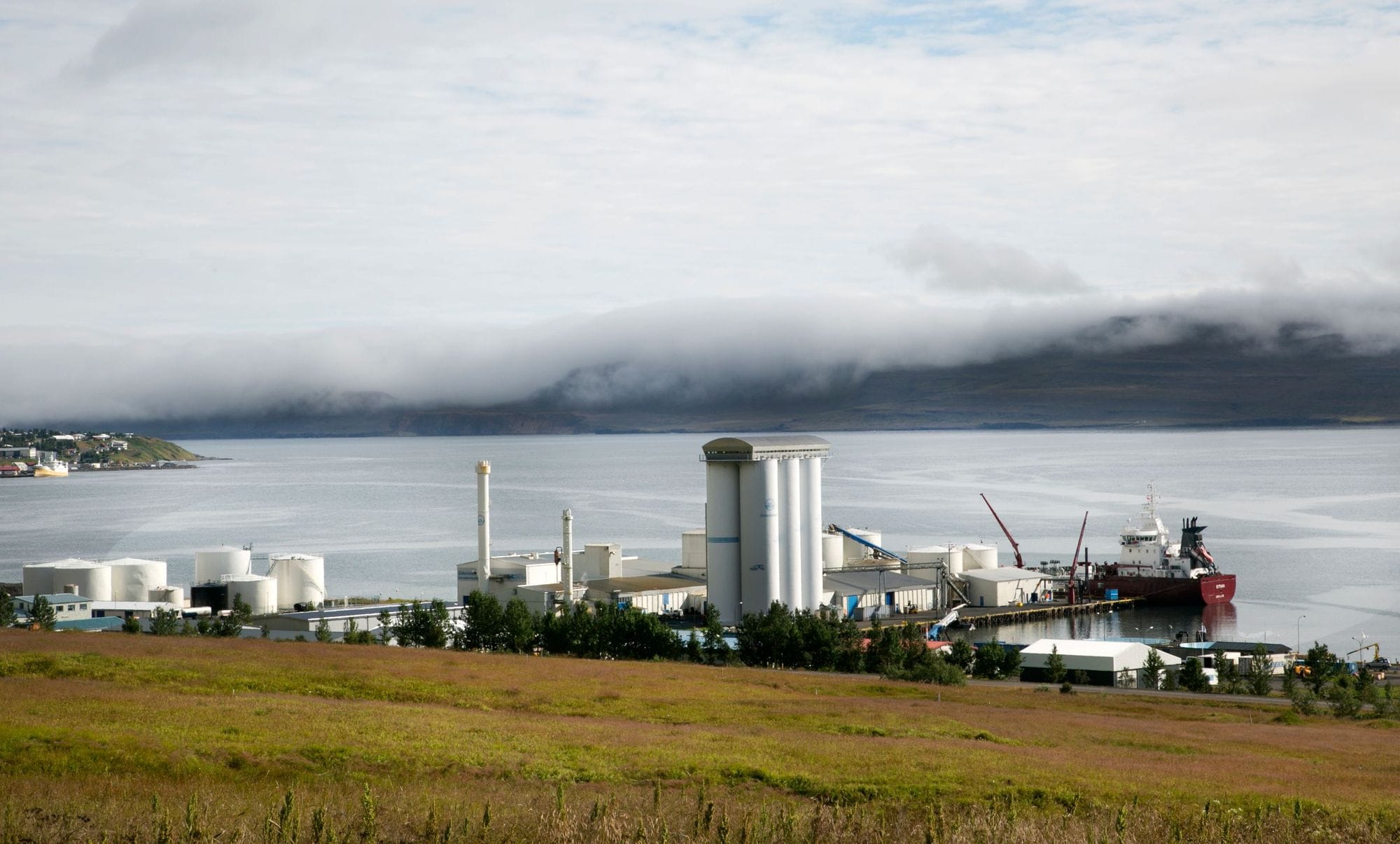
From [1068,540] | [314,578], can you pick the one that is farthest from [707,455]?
[1068,540]

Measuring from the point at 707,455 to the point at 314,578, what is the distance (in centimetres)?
2810

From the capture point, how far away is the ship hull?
9269cm

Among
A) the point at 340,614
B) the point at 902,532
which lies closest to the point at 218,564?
the point at 340,614

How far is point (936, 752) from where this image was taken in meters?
23.5

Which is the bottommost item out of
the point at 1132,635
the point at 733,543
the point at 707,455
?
the point at 1132,635

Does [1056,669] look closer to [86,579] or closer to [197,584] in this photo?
[197,584]

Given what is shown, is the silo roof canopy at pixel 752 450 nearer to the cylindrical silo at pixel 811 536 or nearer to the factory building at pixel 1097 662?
the cylindrical silo at pixel 811 536

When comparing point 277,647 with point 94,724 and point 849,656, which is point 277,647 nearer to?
point 94,724

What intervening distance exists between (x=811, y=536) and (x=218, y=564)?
3829 centimetres

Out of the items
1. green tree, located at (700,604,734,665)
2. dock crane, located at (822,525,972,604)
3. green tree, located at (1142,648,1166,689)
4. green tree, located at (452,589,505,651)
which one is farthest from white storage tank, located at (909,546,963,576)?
green tree, located at (452,589,505,651)

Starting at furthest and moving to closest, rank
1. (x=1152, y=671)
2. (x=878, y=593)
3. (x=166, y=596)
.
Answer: (x=878, y=593)
(x=166, y=596)
(x=1152, y=671)

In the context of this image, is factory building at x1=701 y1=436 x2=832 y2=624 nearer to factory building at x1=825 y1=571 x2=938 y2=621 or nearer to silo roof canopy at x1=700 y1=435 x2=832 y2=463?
silo roof canopy at x1=700 y1=435 x2=832 y2=463

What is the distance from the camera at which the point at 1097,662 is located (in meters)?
50.4

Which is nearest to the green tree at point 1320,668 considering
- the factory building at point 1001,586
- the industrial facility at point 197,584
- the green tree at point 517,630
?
the green tree at point 517,630
